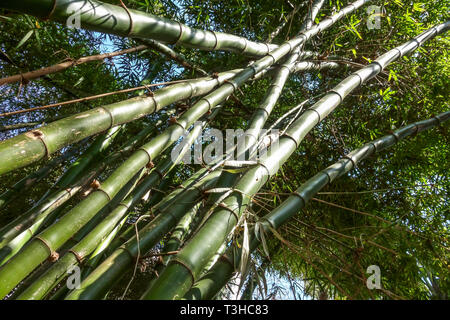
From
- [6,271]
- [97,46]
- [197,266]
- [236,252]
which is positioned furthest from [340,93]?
[97,46]

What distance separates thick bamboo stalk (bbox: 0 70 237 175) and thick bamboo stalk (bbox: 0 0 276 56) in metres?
0.21

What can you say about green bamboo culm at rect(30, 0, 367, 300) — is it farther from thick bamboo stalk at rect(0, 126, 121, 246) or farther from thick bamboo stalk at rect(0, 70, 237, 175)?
thick bamboo stalk at rect(0, 126, 121, 246)

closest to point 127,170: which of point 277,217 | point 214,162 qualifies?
point 214,162

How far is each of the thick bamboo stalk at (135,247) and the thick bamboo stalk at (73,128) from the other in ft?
1.23

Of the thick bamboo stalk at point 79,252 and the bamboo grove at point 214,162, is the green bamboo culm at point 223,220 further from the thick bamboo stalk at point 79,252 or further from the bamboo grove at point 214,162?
the thick bamboo stalk at point 79,252

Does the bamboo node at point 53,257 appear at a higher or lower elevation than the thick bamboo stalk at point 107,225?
lower

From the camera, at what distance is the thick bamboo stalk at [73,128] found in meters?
0.79

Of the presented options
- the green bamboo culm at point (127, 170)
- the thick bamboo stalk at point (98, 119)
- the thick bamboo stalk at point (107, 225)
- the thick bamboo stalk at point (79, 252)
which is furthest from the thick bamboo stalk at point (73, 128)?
the thick bamboo stalk at point (79, 252)

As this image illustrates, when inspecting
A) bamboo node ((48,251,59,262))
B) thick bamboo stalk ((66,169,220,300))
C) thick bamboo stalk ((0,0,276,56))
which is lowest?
bamboo node ((48,251,59,262))

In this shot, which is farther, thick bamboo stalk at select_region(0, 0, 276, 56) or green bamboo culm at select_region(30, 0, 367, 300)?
green bamboo culm at select_region(30, 0, 367, 300)

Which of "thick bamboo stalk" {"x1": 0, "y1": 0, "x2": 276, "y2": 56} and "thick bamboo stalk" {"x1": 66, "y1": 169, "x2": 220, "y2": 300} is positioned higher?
"thick bamboo stalk" {"x1": 0, "y1": 0, "x2": 276, "y2": 56}

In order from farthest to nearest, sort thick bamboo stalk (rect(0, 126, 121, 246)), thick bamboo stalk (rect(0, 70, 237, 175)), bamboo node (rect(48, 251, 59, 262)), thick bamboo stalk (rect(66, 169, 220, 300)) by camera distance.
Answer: thick bamboo stalk (rect(0, 126, 121, 246)), bamboo node (rect(48, 251, 59, 262)), thick bamboo stalk (rect(66, 169, 220, 300)), thick bamboo stalk (rect(0, 70, 237, 175))

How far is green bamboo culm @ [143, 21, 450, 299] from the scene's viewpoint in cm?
80

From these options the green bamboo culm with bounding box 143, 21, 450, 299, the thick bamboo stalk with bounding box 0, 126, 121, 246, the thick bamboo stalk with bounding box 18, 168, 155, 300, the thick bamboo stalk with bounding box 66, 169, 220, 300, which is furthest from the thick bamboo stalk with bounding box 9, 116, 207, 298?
the green bamboo culm with bounding box 143, 21, 450, 299
